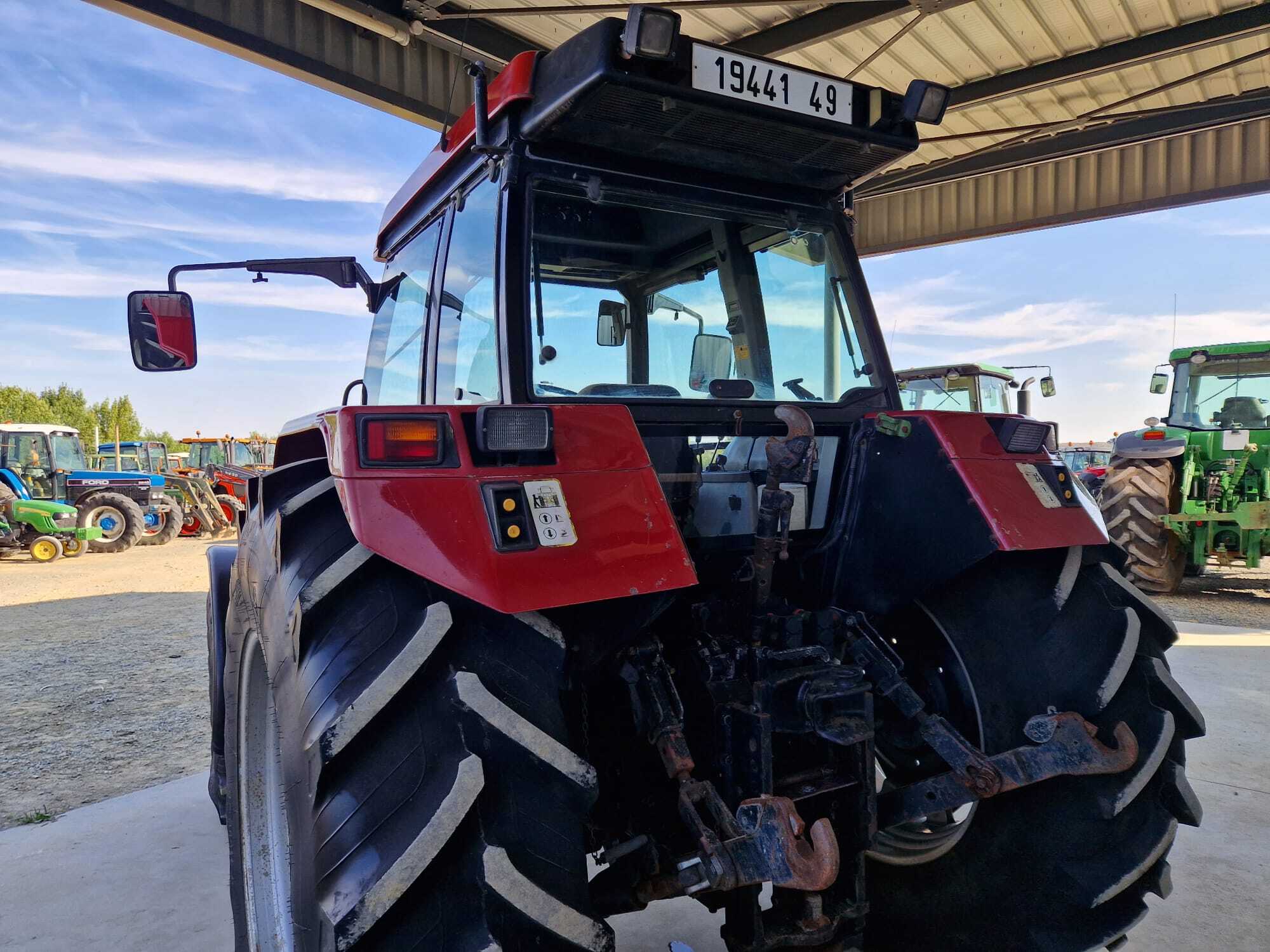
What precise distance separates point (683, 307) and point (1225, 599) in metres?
8.26

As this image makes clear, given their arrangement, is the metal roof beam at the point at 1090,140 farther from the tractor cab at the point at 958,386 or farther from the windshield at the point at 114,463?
the windshield at the point at 114,463

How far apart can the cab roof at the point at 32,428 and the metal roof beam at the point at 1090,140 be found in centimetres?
1374

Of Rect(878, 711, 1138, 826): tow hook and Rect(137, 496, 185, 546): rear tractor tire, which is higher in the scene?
Rect(878, 711, 1138, 826): tow hook

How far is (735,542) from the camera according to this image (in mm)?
2014

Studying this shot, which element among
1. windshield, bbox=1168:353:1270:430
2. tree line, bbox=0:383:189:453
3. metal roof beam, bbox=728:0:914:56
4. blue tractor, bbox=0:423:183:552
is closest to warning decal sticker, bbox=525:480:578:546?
metal roof beam, bbox=728:0:914:56

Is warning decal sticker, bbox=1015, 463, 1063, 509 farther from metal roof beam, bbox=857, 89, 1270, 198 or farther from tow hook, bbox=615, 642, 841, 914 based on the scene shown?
metal roof beam, bbox=857, 89, 1270, 198

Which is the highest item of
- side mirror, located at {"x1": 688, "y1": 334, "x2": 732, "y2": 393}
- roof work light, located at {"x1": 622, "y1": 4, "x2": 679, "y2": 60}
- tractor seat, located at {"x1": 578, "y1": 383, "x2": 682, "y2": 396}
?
roof work light, located at {"x1": 622, "y1": 4, "x2": 679, "y2": 60}

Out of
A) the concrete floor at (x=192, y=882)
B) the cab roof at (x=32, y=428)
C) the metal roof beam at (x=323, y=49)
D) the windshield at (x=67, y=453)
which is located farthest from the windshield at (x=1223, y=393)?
the windshield at (x=67, y=453)

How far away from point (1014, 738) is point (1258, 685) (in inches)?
151

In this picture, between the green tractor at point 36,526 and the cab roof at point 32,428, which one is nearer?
the green tractor at point 36,526

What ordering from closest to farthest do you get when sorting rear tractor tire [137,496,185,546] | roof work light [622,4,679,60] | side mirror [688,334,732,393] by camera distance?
1. roof work light [622,4,679,60]
2. side mirror [688,334,732,393]
3. rear tractor tire [137,496,185,546]

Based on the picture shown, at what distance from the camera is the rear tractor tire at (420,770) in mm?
1201

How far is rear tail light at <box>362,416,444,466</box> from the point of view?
1.45 metres

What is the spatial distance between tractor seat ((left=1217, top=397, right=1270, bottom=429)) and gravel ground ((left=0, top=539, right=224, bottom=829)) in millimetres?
9228
